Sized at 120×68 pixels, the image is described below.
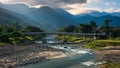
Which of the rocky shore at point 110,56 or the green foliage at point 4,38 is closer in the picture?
the rocky shore at point 110,56

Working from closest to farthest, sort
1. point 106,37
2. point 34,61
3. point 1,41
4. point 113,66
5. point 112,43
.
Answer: point 113,66 → point 34,61 → point 112,43 → point 1,41 → point 106,37

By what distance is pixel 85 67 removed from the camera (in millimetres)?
78312

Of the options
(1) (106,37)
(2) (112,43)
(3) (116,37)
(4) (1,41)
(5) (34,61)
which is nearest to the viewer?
(5) (34,61)

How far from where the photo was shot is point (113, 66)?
74188mm

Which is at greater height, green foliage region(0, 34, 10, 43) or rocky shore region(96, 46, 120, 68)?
green foliage region(0, 34, 10, 43)

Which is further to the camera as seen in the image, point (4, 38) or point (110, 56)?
point (4, 38)

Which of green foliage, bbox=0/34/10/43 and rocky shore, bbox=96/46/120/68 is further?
green foliage, bbox=0/34/10/43

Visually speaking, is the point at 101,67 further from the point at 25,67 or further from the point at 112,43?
the point at 112,43

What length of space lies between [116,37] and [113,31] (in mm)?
6959

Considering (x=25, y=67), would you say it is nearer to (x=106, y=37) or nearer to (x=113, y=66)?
(x=113, y=66)

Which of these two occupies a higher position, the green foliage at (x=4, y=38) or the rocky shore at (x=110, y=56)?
the green foliage at (x=4, y=38)

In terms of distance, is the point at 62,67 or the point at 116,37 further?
the point at 116,37

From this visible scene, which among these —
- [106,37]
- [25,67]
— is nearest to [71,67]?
[25,67]

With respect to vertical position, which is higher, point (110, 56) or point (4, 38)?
point (4, 38)
